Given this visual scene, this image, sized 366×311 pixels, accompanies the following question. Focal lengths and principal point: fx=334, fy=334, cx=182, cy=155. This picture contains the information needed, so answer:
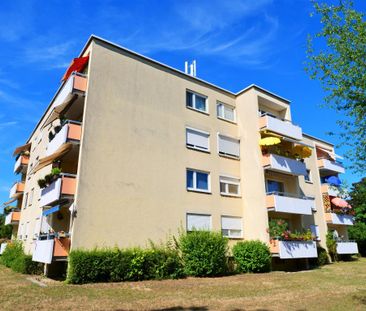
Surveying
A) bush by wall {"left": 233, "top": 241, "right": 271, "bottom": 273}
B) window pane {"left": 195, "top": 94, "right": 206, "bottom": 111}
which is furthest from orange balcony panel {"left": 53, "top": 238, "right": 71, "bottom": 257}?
window pane {"left": 195, "top": 94, "right": 206, "bottom": 111}

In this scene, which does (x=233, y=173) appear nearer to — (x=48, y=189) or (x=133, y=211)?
(x=133, y=211)

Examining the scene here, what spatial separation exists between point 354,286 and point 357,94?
940 cm

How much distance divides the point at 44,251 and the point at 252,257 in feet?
41.5

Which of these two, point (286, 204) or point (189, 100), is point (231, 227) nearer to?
point (286, 204)

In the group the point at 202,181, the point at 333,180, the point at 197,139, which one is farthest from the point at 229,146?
the point at 333,180

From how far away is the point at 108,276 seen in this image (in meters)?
17.0

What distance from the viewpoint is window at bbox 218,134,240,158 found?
26.0m

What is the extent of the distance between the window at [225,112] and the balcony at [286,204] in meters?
7.19

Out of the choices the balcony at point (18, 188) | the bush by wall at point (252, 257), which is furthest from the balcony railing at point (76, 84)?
the balcony at point (18, 188)

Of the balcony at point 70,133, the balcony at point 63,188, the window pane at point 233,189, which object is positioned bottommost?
the balcony at point 63,188

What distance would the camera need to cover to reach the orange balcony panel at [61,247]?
1717 centimetres

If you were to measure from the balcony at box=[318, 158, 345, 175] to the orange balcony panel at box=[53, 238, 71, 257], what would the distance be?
91.1ft

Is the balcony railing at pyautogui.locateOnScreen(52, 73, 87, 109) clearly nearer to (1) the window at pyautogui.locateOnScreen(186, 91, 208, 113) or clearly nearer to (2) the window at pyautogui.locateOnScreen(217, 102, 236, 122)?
(1) the window at pyautogui.locateOnScreen(186, 91, 208, 113)

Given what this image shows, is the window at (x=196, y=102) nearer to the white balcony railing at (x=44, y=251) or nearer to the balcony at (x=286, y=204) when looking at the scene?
the balcony at (x=286, y=204)
